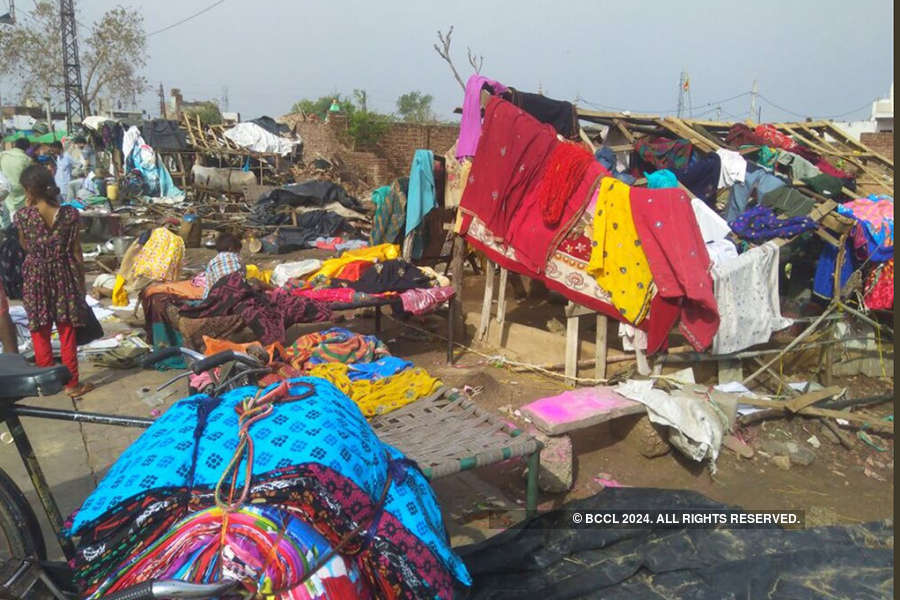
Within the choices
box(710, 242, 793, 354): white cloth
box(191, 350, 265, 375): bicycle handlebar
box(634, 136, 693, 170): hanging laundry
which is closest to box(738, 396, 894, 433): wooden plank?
box(710, 242, 793, 354): white cloth

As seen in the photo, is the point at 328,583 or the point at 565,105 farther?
the point at 565,105

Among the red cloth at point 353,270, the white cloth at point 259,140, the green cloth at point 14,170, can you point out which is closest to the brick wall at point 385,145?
the white cloth at point 259,140

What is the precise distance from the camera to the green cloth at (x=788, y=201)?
6387 mm

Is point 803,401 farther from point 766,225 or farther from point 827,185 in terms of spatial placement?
point 827,185

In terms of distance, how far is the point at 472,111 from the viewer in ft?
20.8

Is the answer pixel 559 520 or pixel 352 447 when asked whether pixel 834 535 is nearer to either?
pixel 559 520

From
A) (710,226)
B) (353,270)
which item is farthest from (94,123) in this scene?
(710,226)

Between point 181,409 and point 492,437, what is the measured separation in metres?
1.97

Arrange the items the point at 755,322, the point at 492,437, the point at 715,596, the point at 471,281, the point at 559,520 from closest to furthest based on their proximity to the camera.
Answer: the point at 715,596 → the point at 559,520 → the point at 492,437 → the point at 755,322 → the point at 471,281

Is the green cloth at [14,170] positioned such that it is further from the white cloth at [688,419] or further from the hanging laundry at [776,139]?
the hanging laundry at [776,139]

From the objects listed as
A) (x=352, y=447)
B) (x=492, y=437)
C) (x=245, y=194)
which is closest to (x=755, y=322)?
(x=492, y=437)

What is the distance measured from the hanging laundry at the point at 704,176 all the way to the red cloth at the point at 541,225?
215 centimetres

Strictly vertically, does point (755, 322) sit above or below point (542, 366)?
above

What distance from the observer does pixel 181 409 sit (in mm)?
1672
